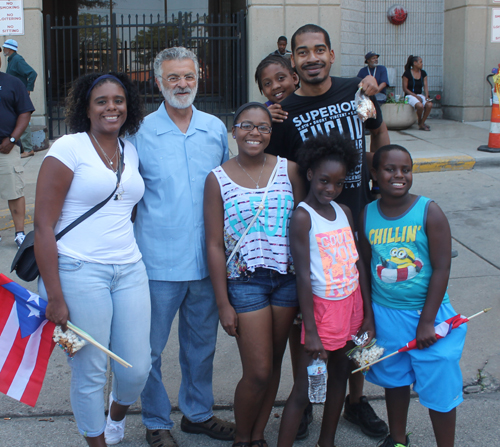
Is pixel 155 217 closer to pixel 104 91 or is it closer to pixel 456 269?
pixel 104 91

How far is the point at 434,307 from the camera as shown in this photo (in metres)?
2.57

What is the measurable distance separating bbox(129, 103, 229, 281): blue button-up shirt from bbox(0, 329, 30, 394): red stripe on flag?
0.68 metres

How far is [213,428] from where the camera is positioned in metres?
3.04

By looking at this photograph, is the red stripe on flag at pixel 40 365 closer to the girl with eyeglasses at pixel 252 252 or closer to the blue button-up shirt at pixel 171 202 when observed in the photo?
the blue button-up shirt at pixel 171 202

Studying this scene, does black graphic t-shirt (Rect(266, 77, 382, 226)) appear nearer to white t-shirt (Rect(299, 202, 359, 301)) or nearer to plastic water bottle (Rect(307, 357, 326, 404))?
white t-shirt (Rect(299, 202, 359, 301))

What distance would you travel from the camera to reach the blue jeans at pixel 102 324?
2.48 metres

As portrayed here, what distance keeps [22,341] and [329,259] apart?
1485 millimetres

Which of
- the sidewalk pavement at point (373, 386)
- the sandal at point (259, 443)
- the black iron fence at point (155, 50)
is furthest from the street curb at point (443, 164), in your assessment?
the sandal at point (259, 443)

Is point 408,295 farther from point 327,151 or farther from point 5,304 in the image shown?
point 5,304

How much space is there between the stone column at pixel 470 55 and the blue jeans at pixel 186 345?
36.7ft

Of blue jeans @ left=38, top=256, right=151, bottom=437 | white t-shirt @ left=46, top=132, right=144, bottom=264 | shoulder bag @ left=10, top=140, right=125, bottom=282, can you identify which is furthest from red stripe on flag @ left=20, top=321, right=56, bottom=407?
white t-shirt @ left=46, top=132, right=144, bottom=264

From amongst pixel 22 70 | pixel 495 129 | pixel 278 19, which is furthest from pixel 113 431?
pixel 278 19

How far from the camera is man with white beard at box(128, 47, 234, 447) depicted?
9.23 ft

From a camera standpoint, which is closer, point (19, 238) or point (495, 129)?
point (19, 238)
